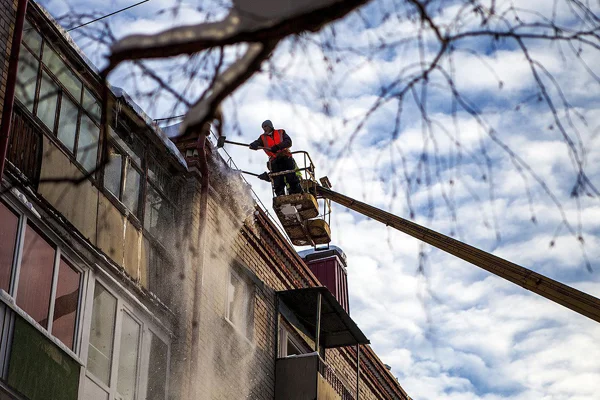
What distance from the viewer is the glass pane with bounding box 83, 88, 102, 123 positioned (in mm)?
12344

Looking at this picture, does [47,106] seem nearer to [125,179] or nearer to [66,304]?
[125,179]

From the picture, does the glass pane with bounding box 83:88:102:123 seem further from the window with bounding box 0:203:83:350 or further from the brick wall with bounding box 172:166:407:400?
the brick wall with bounding box 172:166:407:400

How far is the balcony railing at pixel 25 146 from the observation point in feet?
34.9

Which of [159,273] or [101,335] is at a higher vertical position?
[159,273]

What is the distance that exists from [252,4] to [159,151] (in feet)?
34.2

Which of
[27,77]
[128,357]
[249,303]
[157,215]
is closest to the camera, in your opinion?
[27,77]

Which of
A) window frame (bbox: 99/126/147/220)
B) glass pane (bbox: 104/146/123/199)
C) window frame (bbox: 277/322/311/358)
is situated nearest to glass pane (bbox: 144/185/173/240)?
window frame (bbox: 99/126/147/220)

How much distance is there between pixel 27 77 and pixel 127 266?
291 cm

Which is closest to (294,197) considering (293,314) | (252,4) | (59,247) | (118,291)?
(293,314)

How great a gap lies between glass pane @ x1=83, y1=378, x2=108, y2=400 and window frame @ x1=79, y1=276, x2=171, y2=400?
0.02m

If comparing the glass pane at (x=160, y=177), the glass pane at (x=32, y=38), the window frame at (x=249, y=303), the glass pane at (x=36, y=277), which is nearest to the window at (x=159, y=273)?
the glass pane at (x=160, y=177)

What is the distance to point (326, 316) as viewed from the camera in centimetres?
1764

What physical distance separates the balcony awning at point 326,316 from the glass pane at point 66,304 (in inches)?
238

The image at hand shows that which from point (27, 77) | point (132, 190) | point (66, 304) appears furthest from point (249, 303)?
point (27, 77)
